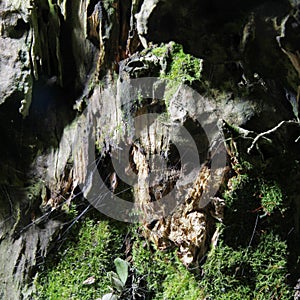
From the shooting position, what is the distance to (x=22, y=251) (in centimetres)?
176

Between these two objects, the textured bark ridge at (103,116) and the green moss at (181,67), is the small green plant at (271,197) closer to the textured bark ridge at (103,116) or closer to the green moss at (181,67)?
the textured bark ridge at (103,116)

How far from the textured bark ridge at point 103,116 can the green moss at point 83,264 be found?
7 centimetres

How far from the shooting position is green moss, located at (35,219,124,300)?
5.40 feet

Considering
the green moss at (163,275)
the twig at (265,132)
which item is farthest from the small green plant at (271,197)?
the green moss at (163,275)

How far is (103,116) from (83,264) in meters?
0.60

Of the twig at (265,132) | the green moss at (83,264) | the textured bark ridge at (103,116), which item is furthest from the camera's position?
the green moss at (83,264)

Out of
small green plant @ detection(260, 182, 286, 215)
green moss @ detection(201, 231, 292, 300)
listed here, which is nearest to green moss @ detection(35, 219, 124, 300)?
green moss @ detection(201, 231, 292, 300)

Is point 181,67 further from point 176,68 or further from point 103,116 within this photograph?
point 103,116

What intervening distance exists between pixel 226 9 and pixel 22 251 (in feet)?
4.17

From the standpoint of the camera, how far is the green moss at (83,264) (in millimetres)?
1646

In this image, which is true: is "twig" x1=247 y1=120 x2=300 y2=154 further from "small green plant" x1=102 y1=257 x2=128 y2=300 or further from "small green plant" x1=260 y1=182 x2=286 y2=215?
"small green plant" x1=102 y1=257 x2=128 y2=300

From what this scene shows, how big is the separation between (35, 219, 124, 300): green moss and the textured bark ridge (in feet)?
0.23

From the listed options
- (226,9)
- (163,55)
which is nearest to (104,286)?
(163,55)

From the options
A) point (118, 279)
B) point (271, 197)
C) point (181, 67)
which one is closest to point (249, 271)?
point (271, 197)
